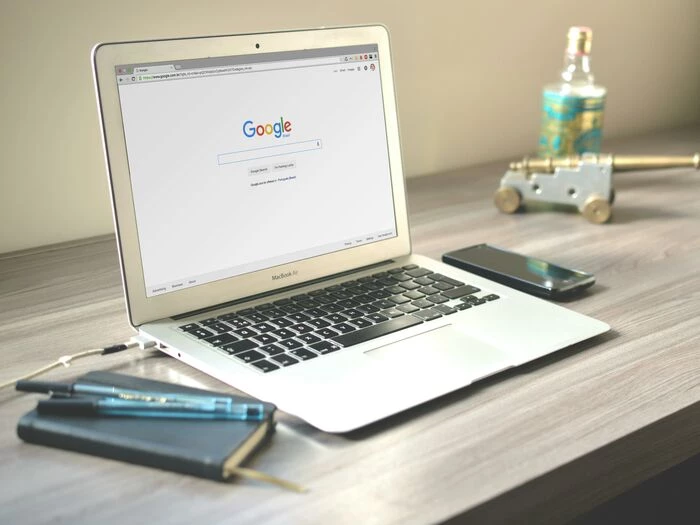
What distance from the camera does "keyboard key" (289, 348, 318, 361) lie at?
30.4 inches

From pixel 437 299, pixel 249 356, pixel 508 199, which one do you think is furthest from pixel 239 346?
pixel 508 199

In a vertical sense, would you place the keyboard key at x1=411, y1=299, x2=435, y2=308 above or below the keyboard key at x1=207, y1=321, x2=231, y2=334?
below

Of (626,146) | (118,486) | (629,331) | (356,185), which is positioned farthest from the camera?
(626,146)

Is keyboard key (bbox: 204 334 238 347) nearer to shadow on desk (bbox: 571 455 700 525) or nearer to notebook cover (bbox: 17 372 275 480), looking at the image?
notebook cover (bbox: 17 372 275 480)


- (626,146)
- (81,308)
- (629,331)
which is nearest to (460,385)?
(629,331)

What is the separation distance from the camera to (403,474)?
618 mm

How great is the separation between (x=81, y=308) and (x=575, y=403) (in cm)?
53

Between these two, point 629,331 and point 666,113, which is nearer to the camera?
point 629,331

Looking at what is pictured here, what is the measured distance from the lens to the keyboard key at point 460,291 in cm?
92

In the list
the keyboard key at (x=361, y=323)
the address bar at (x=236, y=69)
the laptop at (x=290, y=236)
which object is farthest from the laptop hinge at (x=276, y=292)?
the address bar at (x=236, y=69)

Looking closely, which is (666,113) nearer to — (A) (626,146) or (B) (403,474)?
(A) (626,146)

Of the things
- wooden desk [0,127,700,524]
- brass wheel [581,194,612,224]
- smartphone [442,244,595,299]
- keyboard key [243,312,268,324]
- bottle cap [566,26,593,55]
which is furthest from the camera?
bottle cap [566,26,593,55]

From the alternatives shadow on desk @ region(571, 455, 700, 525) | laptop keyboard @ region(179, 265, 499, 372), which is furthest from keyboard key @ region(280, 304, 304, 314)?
shadow on desk @ region(571, 455, 700, 525)

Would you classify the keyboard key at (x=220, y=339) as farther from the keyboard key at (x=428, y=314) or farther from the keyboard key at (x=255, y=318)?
the keyboard key at (x=428, y=314)
